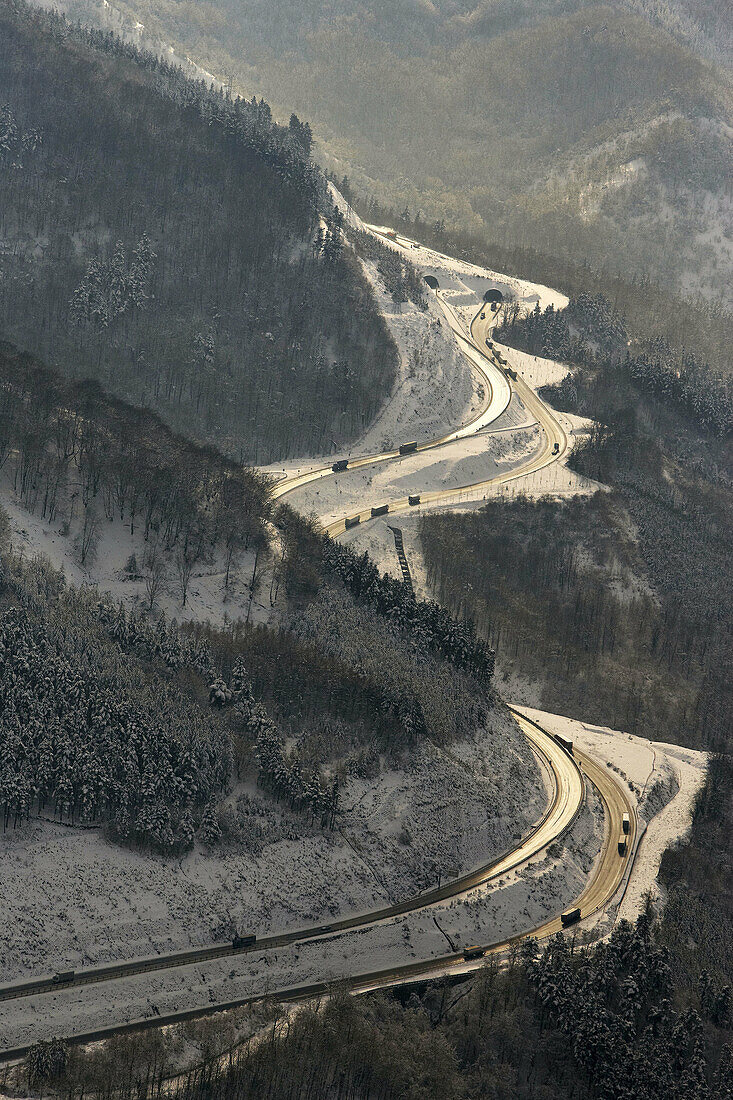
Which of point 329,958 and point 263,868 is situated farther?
point 263,868

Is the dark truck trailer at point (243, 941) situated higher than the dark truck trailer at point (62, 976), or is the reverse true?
the dark truck trailer at point (243, 941)

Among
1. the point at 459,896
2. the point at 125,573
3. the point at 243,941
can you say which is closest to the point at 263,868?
the point at 243,941

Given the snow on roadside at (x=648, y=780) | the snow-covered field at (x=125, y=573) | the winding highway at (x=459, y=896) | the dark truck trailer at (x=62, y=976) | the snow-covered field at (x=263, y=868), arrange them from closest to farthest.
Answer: the dark truck trailer at (x=62, y=976), the winding highway at (x=459, y=896), the snow-covered field at (x=263, y=868), the snow on roadside at (x=648, y=780), the snow-covered field at (x=125, y=573)

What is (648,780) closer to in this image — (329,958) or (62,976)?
(329,958)

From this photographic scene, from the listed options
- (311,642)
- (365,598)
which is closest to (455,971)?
(311,642)

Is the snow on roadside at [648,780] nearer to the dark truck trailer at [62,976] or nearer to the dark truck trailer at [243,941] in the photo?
the dark truck trailer at [243,941]

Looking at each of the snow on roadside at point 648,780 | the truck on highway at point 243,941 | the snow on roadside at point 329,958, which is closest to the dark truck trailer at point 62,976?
the snow on roadside at point 329,958

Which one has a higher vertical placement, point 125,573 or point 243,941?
point 125,573

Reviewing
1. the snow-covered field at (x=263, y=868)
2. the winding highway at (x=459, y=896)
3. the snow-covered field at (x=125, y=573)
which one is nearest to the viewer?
the winding highway at (x=459, y=896)
